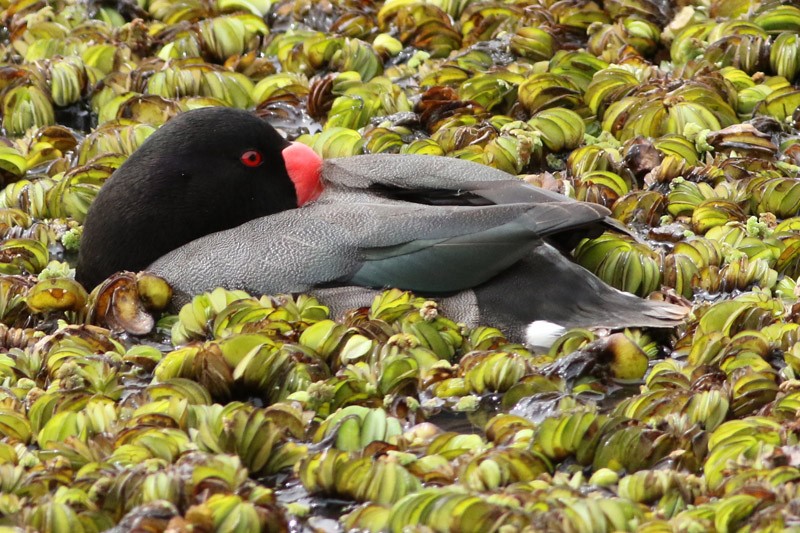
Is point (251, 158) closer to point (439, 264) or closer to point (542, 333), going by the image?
point (439, 264)

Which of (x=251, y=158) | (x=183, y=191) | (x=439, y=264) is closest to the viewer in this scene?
(x=439, y=264)

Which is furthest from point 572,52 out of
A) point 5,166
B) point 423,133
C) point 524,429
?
point 524,429

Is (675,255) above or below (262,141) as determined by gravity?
below

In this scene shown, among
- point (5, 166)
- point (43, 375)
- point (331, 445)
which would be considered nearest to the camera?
point (331, 445)

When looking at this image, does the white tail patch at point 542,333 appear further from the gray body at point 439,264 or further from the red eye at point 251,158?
the red eye at point 251,158

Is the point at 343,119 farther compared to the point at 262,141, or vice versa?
the point at 343,119

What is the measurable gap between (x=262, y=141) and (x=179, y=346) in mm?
1227

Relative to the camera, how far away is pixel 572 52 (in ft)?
24.5

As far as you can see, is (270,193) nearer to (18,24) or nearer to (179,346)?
(179,346)

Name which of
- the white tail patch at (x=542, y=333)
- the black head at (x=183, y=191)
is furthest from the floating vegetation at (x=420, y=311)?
the black head at (x=183, y=191)

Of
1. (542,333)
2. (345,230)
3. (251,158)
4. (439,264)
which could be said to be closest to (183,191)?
(251,158)

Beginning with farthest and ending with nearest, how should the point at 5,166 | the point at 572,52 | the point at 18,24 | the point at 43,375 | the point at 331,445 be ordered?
the point at 18,24 → the point at 572,52 → the point at 5,166 → the point at 43,375 → the point at 331,445

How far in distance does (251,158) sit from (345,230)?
0.79 m

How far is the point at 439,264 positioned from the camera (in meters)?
5.02
